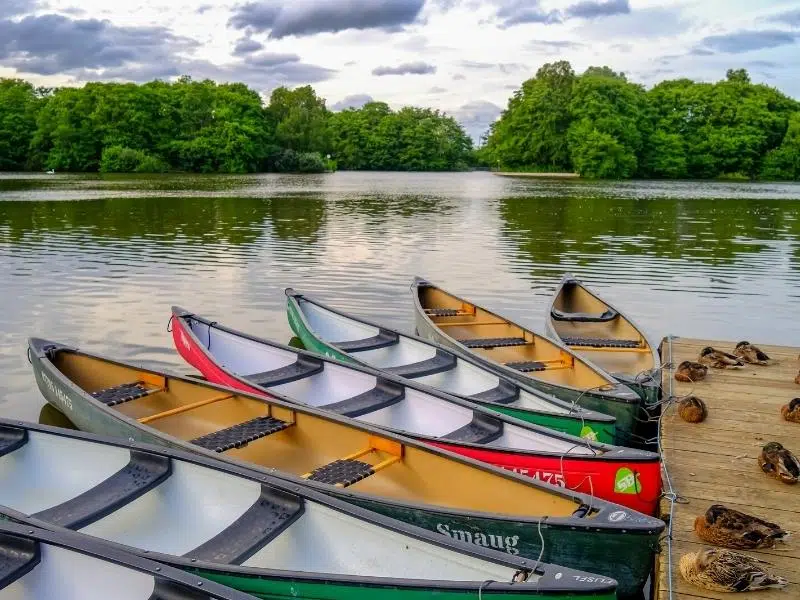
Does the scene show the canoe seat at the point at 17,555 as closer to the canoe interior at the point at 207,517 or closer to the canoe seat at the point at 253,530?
the canoe interior at the point at 207,517

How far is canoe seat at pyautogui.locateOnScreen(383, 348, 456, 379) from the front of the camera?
9.50m

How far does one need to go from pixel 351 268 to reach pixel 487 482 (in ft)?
51.2

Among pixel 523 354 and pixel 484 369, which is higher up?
pixel 484 369

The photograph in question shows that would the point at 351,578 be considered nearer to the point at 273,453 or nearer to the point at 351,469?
the point at 351,469

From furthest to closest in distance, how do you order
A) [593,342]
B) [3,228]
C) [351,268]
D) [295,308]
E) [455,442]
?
1. [3,228]
2. [351,268]
3. [295,308]
4. [593,342]
5. [455,442]

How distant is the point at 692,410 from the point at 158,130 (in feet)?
332

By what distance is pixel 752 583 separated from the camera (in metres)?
5.08

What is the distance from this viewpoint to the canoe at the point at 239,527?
4258mm

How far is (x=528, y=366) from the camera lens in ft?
32.2

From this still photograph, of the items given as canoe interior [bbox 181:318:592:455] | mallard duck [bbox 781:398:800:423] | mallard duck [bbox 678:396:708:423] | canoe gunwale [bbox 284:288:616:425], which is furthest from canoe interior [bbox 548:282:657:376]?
canoe interior [bbox 181:318:592:455]

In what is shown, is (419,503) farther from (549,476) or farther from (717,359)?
(717,359)

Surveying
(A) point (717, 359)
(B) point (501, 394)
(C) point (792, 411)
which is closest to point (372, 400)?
(B) point (501, 394)

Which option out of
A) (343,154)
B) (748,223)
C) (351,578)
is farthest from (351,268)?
(343,154)

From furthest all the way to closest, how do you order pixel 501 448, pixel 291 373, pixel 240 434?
pixel 291 373 → pixel 240 434 → pixel 501 448
